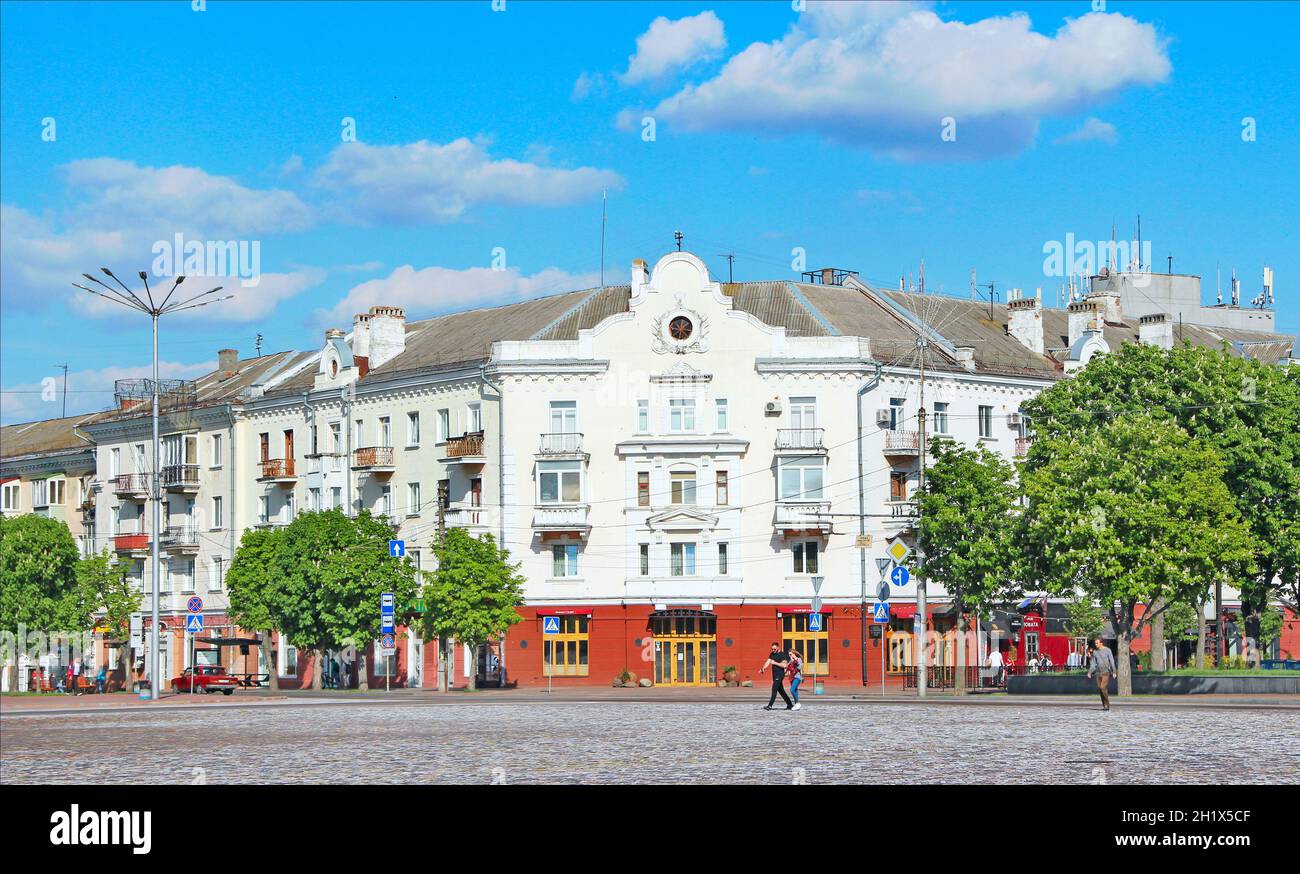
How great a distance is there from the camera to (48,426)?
10969cm

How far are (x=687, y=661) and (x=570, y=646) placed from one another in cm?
482

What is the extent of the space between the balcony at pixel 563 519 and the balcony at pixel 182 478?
23112 mm

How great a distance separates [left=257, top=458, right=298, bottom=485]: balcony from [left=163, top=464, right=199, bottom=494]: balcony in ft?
17.2

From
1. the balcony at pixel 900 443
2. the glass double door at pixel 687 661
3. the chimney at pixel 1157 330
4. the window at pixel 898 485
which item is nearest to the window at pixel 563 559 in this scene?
the glass double door at pixel 687 661

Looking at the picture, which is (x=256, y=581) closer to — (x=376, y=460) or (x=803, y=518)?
(x=376, y=460)

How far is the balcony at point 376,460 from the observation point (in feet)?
265

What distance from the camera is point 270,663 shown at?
261 ft

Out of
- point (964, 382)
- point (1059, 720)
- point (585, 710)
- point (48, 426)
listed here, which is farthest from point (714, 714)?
Result: point (48, 426)

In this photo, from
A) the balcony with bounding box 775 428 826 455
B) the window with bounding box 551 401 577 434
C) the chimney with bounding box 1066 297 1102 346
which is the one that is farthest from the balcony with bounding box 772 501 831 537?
the chimney with bounding box 1066 297 1102 346

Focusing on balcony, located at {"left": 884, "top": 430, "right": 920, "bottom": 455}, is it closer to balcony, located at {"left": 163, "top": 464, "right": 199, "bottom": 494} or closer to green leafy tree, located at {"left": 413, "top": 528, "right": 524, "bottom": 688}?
green leafy tree, located at {"left": 413, "top": 528, "right": 524, "bottom": 688}

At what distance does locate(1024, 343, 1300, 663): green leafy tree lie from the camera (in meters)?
61.3
